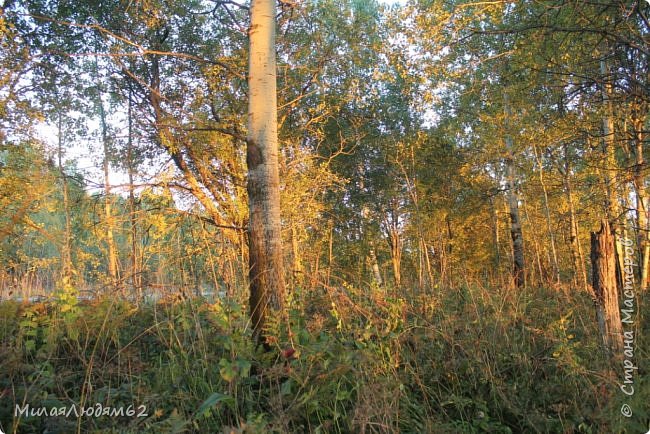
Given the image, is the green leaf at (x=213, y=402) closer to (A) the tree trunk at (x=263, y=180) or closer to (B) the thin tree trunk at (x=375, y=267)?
(A) the tree trunk at (x=263, y=180)

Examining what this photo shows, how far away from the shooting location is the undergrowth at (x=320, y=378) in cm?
251

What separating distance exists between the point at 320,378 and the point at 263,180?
1733 mm

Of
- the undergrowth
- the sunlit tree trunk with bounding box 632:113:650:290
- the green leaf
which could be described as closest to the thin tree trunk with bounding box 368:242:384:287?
the undergrowth

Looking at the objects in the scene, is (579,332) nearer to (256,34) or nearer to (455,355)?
(455,355)

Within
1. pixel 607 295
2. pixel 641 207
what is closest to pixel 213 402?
pixel 607 295

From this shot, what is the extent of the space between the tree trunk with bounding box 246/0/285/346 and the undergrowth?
280mm

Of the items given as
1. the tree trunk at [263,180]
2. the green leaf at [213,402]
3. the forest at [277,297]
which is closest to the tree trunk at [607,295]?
the forest at [277,297]

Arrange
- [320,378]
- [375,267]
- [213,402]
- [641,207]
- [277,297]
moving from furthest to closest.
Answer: [375,267]
[641,207]
[277,297]
[320,378]
[213,402]

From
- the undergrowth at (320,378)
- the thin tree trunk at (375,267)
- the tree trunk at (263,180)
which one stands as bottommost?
the undergrowth at (320,378)

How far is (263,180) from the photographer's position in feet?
11.5

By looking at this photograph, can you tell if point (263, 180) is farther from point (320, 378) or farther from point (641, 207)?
point (641, 207)

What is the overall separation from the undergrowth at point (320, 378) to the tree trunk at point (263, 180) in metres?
0.28

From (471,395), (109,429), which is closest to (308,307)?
(471,395)

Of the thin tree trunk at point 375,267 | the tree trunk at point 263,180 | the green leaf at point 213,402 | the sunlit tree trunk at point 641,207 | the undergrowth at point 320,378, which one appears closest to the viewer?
the green leaf at point 213,402
